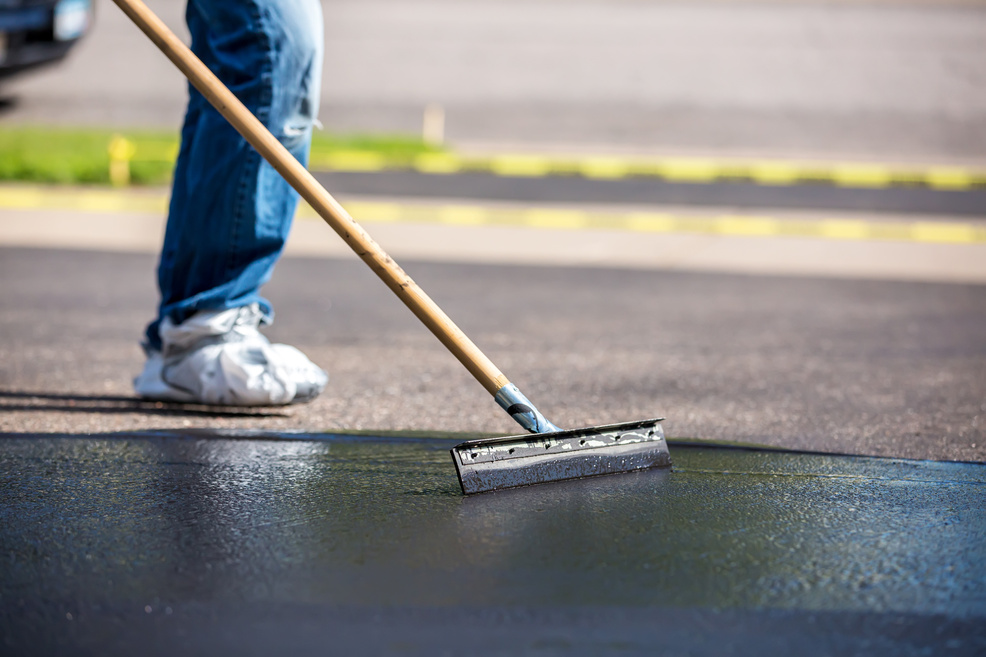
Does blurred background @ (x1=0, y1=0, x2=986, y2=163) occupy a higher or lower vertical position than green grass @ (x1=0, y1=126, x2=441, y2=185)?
higher

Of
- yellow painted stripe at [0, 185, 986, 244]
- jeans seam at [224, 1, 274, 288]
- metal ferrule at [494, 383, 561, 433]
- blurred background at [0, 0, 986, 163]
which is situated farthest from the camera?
blurred background at [0, 0, 986, 163]

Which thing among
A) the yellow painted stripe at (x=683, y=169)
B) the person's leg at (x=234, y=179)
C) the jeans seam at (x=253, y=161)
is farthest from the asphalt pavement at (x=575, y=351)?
the yellow painted stripe at (x=683, y=169)

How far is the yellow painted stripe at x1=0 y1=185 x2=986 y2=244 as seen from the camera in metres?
6.30

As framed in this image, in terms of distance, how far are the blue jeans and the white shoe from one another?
0.15ft

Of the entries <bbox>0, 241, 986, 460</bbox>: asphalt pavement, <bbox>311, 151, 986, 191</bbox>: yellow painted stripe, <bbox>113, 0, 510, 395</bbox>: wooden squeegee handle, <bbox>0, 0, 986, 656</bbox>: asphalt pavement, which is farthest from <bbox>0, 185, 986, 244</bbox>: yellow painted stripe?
<bbox>113, 0, 510, 395</bbox>: wooden squeegee handle

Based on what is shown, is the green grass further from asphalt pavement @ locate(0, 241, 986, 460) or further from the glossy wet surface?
the glossy wet surface

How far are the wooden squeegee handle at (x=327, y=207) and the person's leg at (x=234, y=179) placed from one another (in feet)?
0.55

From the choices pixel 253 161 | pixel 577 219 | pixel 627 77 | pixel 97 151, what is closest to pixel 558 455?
pixel 253 161

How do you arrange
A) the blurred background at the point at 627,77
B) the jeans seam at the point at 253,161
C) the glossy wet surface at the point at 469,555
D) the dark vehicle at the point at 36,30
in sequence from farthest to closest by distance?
the blurred background at the point at 627,77 → the dark vehicle at the point at 36,30 → the jeans seam at the point at 253,161 → the glossy wet surface at the point at 469,555

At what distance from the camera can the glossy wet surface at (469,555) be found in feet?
4.95

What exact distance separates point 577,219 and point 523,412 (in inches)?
180

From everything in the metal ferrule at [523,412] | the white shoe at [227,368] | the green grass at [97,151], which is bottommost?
the green grass at [97,151]

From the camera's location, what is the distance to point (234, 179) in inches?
106

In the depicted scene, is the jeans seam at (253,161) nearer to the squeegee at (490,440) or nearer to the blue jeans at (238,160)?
the blue jeans at (238,160)
